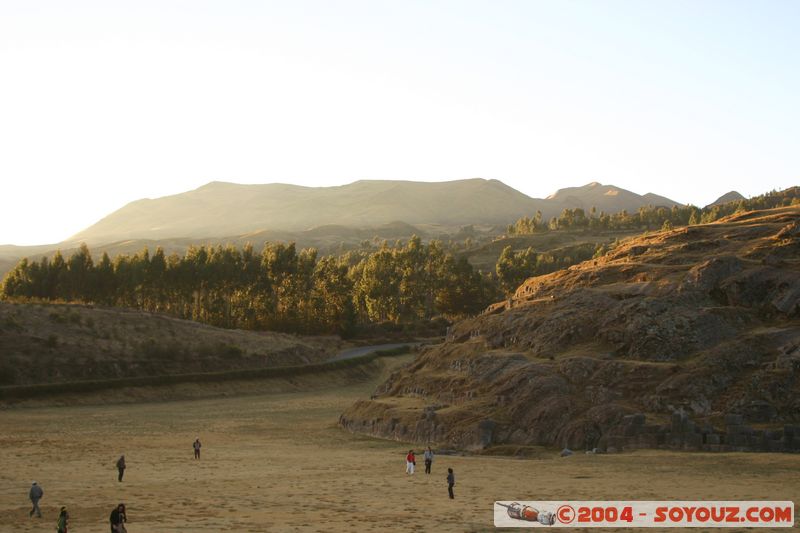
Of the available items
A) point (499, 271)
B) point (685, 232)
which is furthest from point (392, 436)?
point (499, 271)

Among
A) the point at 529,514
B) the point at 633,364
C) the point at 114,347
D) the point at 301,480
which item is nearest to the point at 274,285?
the point at 114,347

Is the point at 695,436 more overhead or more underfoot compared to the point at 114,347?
more underfoot

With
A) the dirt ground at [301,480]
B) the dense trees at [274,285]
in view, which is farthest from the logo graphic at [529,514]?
the dense trees at [274,285]

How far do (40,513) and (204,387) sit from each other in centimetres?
5520

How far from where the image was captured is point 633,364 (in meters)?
49.3

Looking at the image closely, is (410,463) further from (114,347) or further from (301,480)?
(114,347)

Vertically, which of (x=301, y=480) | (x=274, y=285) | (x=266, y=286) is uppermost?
(x=274, y=285)

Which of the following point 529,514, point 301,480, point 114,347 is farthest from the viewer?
point 114,347

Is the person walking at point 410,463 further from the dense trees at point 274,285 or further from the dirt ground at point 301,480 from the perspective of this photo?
the dense trees at point 274,285

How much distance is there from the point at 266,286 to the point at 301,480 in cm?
8277

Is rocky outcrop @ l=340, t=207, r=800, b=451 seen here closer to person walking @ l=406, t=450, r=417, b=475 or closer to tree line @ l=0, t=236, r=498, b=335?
person walking @ l=406, t=450, r=417, b=475

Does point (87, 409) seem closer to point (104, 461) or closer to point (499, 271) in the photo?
point (104, 461)

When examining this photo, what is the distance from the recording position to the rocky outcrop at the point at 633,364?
147 feet

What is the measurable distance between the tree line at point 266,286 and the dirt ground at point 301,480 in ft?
181
